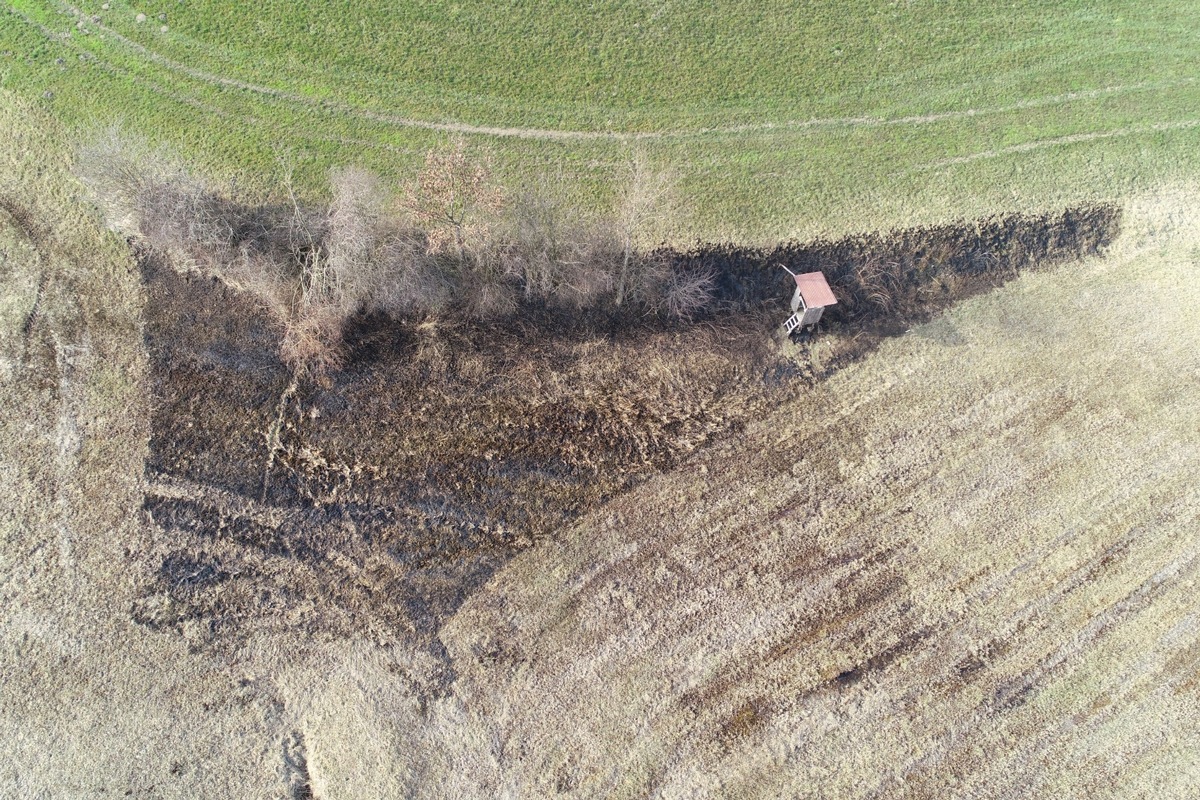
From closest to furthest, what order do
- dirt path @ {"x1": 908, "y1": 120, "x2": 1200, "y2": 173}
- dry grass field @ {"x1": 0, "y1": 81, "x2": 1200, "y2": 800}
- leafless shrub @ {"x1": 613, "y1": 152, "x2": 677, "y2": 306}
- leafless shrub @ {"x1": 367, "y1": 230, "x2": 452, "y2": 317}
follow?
dry grass field @ {"x1": 0, "y1": 81, "x2": 1200, "y2": 800}, leafless shrub @ {"x1": 367, "y1": 230, "x2": 452, "y2": 317}, leafless shrub @ {"x1": 613, "y1": 152, "x2": 677, "y2": 306}, dirt path @ {"x1": 908, "y1": 120, "x2": 1200, "y2": 173}

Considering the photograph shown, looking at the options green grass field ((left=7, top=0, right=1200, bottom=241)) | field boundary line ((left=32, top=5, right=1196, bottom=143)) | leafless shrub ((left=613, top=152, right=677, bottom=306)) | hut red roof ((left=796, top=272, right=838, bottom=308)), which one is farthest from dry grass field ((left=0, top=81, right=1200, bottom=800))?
field boundary line ((left=32, top=5, right=1196, bottom=143))

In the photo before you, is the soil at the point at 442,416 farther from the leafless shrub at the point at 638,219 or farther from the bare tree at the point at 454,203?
the bare tree at the point at 454,203

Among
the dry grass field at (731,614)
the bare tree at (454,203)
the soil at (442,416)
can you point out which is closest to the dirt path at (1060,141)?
the soil at (442,416)

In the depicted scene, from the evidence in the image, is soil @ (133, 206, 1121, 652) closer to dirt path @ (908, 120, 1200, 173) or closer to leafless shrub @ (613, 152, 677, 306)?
leafless shrub @ (613, 152, 677, 306)

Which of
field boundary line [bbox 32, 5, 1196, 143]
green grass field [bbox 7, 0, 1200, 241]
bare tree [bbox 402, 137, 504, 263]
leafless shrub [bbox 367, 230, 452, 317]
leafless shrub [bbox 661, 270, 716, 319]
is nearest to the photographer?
bare tree [bbox 402, 137, 504, 263]

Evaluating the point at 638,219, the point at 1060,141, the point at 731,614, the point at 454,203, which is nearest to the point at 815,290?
the point at 638,219

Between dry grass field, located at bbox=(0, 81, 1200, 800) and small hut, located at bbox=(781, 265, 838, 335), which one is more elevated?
small hut, located at bbox=(781, 265, 838, 335)

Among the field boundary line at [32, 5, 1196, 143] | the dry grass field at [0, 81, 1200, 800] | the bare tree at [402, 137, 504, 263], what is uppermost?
the field boundary line at [32, 5, 1196, 143]
